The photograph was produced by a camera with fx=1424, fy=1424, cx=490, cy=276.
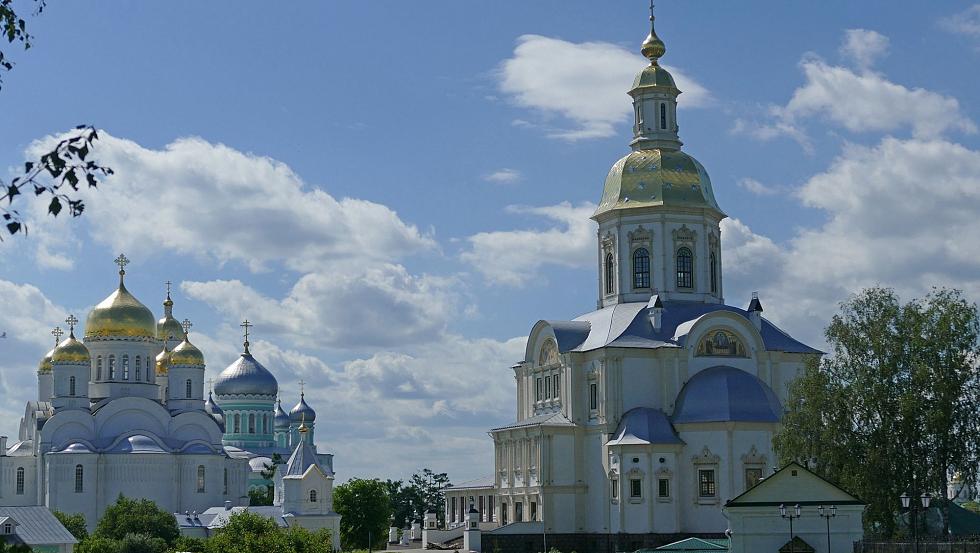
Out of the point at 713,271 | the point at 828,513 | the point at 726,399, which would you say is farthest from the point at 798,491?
the point at 713,271

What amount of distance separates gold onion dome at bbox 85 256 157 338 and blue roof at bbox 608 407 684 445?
87.6 ft

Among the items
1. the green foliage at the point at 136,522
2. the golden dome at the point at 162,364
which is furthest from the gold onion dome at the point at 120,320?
the green foliage at the point at 136,522

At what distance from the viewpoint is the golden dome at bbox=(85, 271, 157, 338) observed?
6512cm

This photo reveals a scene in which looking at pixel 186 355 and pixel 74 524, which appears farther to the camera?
pixel 186 355

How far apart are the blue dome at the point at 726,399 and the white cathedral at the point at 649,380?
5 centimetres

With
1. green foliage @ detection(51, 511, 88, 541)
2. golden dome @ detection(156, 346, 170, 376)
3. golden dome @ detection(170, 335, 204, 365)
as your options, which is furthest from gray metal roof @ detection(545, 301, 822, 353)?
golden dome @ detection(156, 346, 170, 376)

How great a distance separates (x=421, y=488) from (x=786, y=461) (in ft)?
161

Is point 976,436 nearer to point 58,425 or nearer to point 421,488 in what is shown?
point 58,425

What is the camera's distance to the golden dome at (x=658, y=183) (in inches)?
2048

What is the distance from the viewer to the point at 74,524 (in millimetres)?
54938

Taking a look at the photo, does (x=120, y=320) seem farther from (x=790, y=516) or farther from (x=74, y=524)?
(x=790, y=516)

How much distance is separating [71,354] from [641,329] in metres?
27.7

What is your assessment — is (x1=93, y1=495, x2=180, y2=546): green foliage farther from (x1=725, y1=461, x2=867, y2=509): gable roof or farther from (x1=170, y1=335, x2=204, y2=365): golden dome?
(x1=725, y1=461, x2=867, y2=509): gable roof

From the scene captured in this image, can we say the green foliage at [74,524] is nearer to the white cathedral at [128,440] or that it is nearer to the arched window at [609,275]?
the white cathedral at [128,440]
